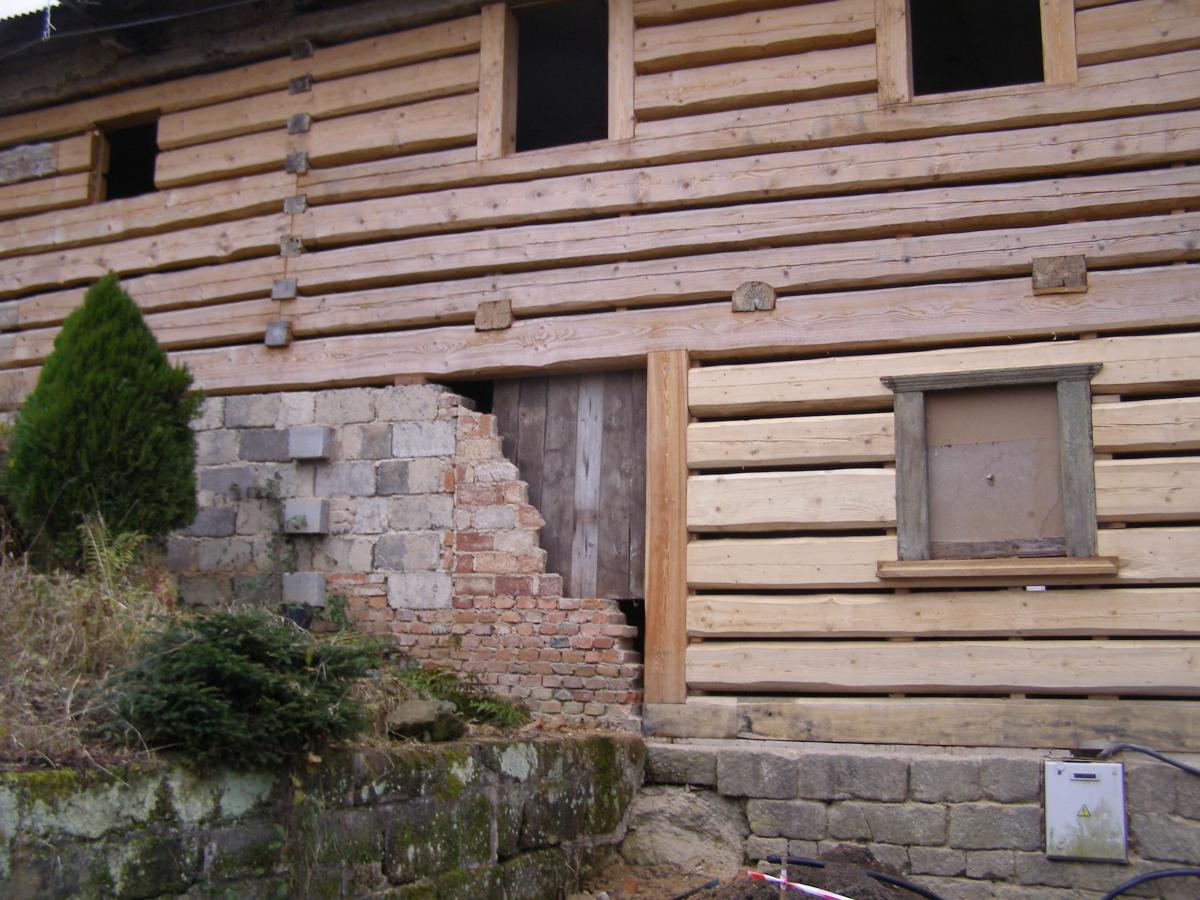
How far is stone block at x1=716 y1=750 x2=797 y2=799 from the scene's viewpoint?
22.9ft

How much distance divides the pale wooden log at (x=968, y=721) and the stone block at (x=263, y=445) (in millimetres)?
3458

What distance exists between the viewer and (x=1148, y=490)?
6.74m

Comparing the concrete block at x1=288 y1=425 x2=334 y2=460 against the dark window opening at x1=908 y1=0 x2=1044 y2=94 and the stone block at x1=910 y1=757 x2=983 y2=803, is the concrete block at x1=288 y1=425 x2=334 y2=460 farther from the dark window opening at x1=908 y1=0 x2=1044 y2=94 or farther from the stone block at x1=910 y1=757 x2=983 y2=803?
the dark window opening at x1=908 y1=0 x2=1044 y2=94

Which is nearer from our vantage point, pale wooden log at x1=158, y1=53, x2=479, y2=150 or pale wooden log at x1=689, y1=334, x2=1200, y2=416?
pale wooden log at x1=689, y1=334, x2=1200, y2=416

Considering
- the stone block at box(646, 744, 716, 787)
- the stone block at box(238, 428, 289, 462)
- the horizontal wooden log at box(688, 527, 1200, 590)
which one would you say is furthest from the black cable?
the stone block at box(238, 428, 289, 462)

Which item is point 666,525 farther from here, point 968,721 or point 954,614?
point 968,721

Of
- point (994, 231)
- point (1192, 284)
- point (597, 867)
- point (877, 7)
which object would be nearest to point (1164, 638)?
point (1192, 284)

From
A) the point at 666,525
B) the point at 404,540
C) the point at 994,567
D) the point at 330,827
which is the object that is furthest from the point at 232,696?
the point at 994,567

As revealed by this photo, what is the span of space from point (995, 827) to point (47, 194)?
8.87 m

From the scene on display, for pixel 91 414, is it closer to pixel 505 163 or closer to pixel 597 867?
pixel 505 163

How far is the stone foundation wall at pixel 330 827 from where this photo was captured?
153 inches

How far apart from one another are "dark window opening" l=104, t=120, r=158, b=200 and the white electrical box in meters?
9.65

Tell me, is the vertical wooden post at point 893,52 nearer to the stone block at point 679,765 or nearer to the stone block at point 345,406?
the stone block at point 345,406

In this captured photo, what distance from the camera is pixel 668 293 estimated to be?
7.99 meters
